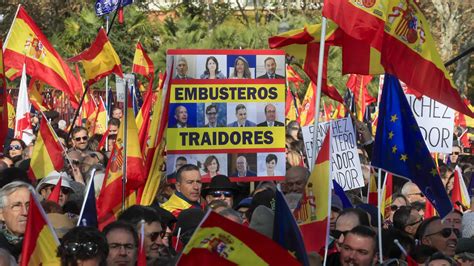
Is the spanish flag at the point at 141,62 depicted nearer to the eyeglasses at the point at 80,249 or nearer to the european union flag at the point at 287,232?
the european union flag at the point at 287,232

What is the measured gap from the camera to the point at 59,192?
1102 cm

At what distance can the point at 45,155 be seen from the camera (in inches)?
525

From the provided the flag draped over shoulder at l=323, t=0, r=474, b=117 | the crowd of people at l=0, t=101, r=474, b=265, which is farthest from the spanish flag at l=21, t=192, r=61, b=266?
the flag draped over shoulder at l=323, t=0, r=474, b=117

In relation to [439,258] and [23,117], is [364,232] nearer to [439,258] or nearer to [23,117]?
[439,258]

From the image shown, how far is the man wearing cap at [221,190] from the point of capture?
1159cm

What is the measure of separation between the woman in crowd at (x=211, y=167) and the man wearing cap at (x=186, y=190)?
1.05m

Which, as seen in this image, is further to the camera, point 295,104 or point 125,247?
point 295,104

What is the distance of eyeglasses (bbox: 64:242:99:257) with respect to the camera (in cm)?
704

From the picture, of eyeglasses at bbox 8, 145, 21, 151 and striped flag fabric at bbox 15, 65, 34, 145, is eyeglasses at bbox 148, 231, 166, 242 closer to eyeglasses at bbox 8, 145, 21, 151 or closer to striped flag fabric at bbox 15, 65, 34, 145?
eyeglasses at bbox 8, 145, 21, 151

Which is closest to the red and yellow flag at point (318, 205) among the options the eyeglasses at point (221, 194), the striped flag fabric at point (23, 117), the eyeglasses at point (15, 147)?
the eyeglasses at point (221, 194)

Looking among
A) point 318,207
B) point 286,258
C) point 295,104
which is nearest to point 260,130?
point 318,207

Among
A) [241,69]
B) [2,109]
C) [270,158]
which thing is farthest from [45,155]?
[2,109]

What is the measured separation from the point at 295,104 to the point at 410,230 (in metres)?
12.2

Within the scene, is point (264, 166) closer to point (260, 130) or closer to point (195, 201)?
point (260, 130)
